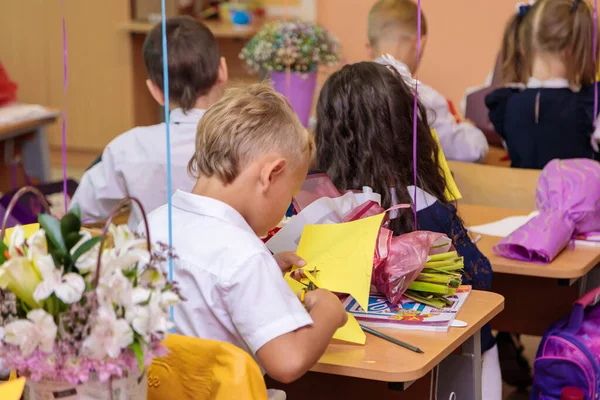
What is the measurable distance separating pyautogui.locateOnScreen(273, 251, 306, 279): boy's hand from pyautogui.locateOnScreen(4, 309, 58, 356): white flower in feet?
2.10

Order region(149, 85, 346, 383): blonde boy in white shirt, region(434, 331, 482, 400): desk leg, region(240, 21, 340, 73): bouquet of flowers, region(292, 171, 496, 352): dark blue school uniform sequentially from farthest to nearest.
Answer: region(240, 21, 340, 73): bouquet of flowers < region(292, 171, 496, 352): dark blue school uniform < region(434, 331, 482, 400): desk leg < region(149, 85, 346, 383): blonde boy in white shirt

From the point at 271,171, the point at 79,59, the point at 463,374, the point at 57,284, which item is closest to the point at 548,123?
the point at 463,374

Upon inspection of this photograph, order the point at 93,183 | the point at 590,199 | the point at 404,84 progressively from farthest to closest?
the point at 93,183, the point at 590,199, the point at 404,84

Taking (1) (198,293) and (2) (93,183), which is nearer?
(1) (198,293)

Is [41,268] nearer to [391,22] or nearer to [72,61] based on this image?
[391,22]

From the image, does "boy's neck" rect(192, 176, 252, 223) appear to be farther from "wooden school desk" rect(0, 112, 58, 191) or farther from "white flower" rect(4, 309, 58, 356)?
"wooden school desk" rect(0, 112, 58, 191)

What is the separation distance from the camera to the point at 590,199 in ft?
7.37

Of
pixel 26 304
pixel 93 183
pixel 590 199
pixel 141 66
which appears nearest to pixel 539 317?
pixel 590 199

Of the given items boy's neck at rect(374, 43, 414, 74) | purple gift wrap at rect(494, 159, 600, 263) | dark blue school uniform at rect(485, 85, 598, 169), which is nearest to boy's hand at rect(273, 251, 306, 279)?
purple gift wrap at rect(494, 159, 600, 263)

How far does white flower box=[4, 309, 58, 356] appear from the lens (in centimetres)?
98

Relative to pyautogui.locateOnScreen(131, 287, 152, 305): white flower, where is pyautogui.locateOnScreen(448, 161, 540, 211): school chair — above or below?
below

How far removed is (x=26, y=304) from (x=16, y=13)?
526cm

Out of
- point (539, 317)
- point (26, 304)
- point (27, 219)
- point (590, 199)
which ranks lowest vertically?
point (539, 317)

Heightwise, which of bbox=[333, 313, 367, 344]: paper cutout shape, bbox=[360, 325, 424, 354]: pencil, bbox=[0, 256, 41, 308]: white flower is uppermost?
bbox=[0, 256, 41, 308]: white flower
